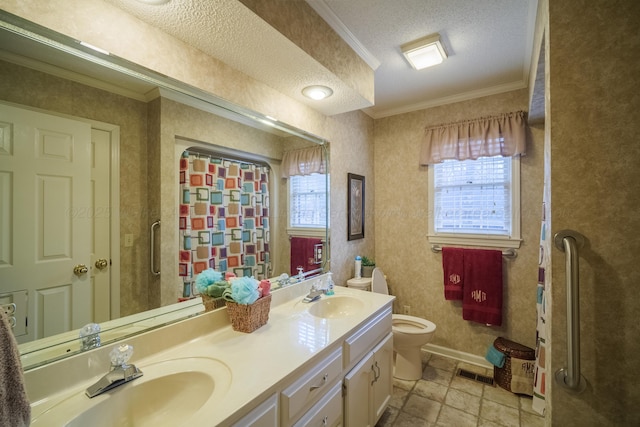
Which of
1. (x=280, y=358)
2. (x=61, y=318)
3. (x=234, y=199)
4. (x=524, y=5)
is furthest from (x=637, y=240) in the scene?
(x=61, y=318)

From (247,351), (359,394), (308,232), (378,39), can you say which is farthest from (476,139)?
(247,351)

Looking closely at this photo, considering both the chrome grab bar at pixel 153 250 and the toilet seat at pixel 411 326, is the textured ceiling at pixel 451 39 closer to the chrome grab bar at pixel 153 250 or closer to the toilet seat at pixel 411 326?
the chrome grab bar at pixel 153 250

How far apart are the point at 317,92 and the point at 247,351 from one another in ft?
5.01

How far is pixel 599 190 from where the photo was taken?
0.86 m

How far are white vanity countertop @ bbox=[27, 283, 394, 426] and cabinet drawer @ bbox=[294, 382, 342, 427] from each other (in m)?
0.24

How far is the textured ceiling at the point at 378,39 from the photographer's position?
109 cm

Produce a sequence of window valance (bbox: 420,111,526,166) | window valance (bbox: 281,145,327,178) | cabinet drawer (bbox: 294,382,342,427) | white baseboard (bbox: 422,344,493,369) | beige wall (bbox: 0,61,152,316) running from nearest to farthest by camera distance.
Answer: beige wall (bbox: 0,61,152,316), cabinet drawer (bbox: 294,382,342,427), window valance (bbox: 281,145,327,178), window valance (bbox: 420,111,526,166), white baseboard (bbox: 422,344,493,369)

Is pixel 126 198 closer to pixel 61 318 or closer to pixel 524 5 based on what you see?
pixel 61 318

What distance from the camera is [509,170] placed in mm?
2355

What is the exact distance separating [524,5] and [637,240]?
1360mm

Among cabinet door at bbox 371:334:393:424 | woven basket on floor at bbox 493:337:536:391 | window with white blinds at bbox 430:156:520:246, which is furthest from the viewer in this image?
window with white blinds at bbox 430:156:520:246

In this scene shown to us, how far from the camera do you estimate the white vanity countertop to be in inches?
31.2

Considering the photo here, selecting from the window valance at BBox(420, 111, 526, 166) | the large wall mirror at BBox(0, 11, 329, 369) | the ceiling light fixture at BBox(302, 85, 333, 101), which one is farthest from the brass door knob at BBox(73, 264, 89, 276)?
the window valance at BBox(420, 111, 526, 166)

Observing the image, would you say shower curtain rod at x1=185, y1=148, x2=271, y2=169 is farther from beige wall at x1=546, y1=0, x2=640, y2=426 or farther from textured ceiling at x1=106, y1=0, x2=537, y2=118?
beige wall at x1=546, y1=0, x2=640, y2=426
